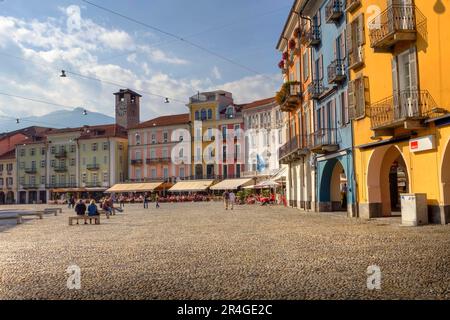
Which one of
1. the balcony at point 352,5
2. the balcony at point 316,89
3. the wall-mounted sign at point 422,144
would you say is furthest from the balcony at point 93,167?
the wall-mounted sign at point 422,144

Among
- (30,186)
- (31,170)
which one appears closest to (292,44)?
(31,170)

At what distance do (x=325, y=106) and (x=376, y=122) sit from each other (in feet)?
28.1

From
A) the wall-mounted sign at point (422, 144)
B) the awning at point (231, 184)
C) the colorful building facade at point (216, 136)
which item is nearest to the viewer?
the wall-mounted sign at point (422, 144)

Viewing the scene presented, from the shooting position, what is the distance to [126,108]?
308 ft

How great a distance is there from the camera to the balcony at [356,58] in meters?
22.5

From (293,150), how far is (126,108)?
6231 cm

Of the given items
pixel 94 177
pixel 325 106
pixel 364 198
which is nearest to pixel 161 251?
pixel 364 198

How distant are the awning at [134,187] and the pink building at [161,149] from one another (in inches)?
116

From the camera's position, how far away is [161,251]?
497 inches

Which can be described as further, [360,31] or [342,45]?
[342,45]

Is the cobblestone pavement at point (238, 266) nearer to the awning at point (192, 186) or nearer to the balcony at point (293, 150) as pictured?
the balcony at point (293, 150)

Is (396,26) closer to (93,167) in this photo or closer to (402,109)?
(402,109)

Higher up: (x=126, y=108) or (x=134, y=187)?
(x=126, y=108)
